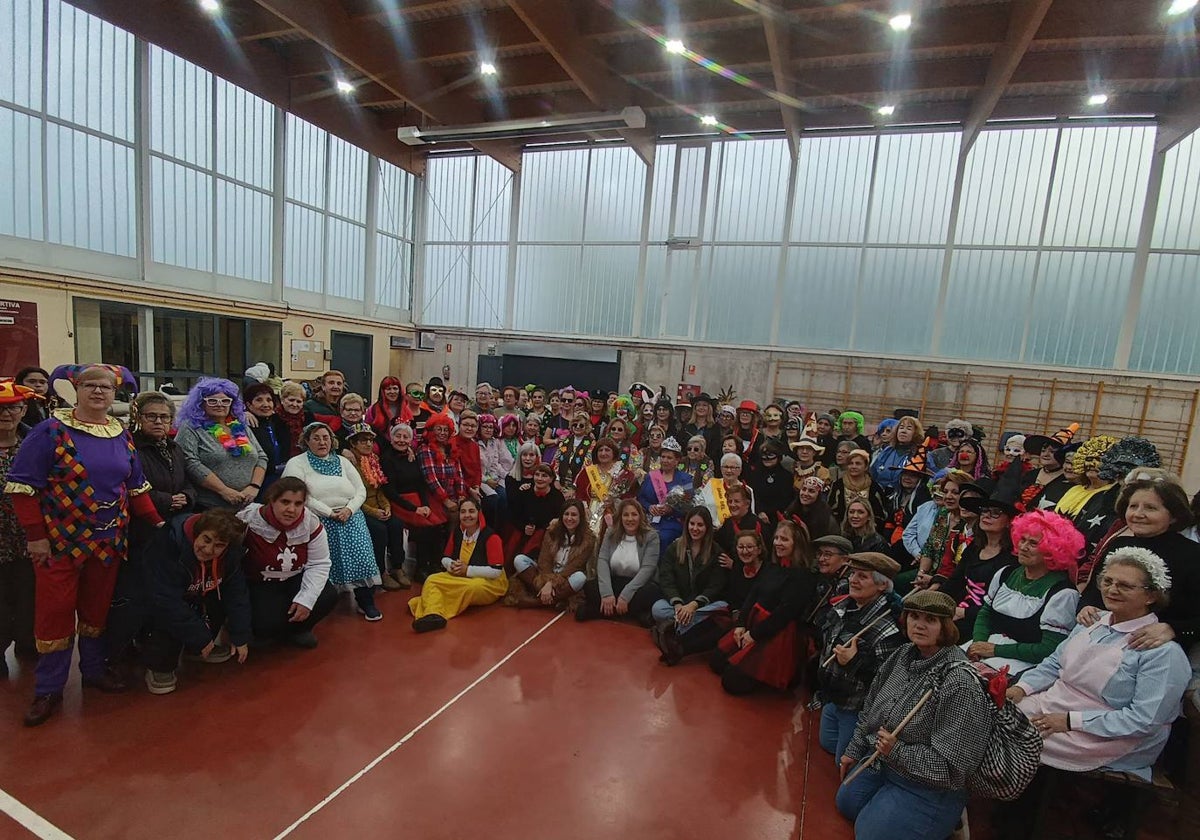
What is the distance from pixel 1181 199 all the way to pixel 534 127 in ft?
36.4

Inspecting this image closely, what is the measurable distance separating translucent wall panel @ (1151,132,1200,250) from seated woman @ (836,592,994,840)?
11.5 m

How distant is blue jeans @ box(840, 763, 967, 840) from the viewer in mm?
2061

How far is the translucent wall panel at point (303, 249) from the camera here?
11023 mm

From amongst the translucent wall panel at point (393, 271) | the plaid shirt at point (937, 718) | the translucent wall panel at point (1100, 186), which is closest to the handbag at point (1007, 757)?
the plaid shirt at point (937, 718)

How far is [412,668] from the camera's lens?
11.0 ft

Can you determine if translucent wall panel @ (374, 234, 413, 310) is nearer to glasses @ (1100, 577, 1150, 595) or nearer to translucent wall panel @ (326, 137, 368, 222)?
translucent wall panel @ (326, 137, 368, 222)

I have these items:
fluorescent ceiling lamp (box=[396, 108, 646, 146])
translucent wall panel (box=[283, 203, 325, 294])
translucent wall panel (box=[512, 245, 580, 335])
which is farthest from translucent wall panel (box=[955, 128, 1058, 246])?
translucent wall panel (box=[283, 203, 325, 294])

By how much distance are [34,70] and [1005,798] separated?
1195 centimetres

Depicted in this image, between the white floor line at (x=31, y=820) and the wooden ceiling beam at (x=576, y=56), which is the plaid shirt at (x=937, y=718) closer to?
the white floor line at (x=31, y=820)

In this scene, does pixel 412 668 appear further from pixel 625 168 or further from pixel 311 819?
pixel 625 168

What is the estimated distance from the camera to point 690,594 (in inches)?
155

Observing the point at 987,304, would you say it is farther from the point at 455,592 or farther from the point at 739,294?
the point at 455,592

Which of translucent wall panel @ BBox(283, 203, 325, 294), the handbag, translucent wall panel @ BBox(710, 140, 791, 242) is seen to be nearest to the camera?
the handbag

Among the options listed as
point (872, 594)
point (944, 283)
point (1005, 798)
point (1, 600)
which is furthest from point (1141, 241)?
point (1, 600)
